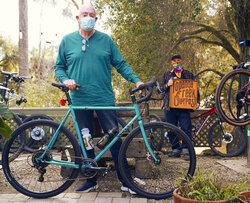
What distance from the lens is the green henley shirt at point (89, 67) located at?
11.9ft

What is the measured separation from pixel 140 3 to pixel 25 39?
7375mm

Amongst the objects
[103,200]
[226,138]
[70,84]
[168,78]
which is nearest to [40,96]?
[168,78]

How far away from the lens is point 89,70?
3.61 meters

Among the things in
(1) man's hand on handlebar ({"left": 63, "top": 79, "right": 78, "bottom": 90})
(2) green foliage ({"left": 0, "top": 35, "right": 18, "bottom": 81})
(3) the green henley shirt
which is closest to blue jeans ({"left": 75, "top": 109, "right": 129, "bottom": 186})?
(3) the green henley shirt

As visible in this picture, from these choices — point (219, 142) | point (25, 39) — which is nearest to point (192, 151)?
point (219, 142)

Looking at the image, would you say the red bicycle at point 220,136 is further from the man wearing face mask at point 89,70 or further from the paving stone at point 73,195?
the paving stone at point 73,195

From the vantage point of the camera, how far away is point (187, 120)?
579 cm

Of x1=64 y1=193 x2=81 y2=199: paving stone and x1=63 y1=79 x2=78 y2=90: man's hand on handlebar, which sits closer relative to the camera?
x1=63 y1=79 x2=78 y2=90: man's hand on handlebar

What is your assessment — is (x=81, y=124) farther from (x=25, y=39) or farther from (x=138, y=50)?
(x=25, y=39)

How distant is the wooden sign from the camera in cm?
563

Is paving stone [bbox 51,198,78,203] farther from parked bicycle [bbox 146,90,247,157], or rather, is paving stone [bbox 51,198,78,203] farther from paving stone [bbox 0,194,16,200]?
parked bicycle [bbox 146,90,247,157]

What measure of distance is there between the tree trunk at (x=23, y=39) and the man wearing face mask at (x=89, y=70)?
384 inches

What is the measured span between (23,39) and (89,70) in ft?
34.0

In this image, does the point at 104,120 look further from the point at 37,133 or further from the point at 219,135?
the point at 219,135
